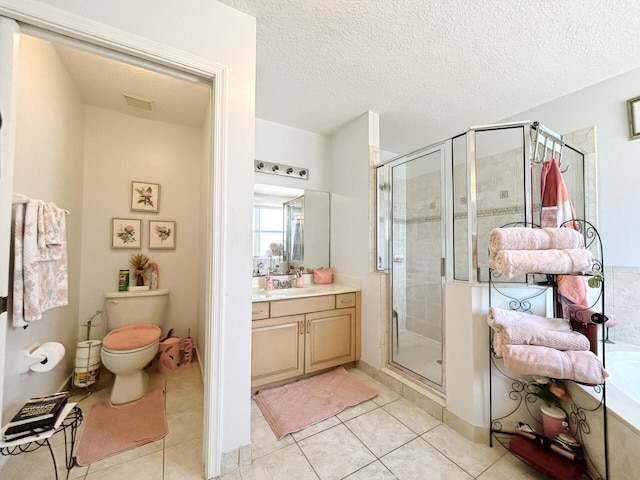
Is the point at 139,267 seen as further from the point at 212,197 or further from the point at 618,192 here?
the point at 618,192

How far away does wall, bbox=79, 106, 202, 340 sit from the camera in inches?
91.4

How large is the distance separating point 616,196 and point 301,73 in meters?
2.55

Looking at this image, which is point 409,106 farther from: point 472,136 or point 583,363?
point 583,363

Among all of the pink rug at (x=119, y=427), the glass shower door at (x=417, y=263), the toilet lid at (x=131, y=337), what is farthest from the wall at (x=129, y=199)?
the glass shower door at (x=417, y=263)

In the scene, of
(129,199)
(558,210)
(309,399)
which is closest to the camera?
(558,210)

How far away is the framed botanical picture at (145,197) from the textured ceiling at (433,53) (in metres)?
1.36

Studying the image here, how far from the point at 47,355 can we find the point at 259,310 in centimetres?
119

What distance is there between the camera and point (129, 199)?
2475 millimetres

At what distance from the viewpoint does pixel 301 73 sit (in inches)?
75.0

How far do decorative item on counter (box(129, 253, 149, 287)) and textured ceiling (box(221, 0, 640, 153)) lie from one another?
1893 millimetres

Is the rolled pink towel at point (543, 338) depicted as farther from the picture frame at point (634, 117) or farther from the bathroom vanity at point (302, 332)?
the picture frame at point (634, 117)

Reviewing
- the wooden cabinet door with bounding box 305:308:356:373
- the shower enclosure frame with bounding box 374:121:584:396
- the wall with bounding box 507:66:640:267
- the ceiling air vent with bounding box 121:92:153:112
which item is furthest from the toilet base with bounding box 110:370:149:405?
the wall with bounding box 507:66:640:267

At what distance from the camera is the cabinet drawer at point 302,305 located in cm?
205

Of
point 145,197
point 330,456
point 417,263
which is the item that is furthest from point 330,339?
point 145,197
